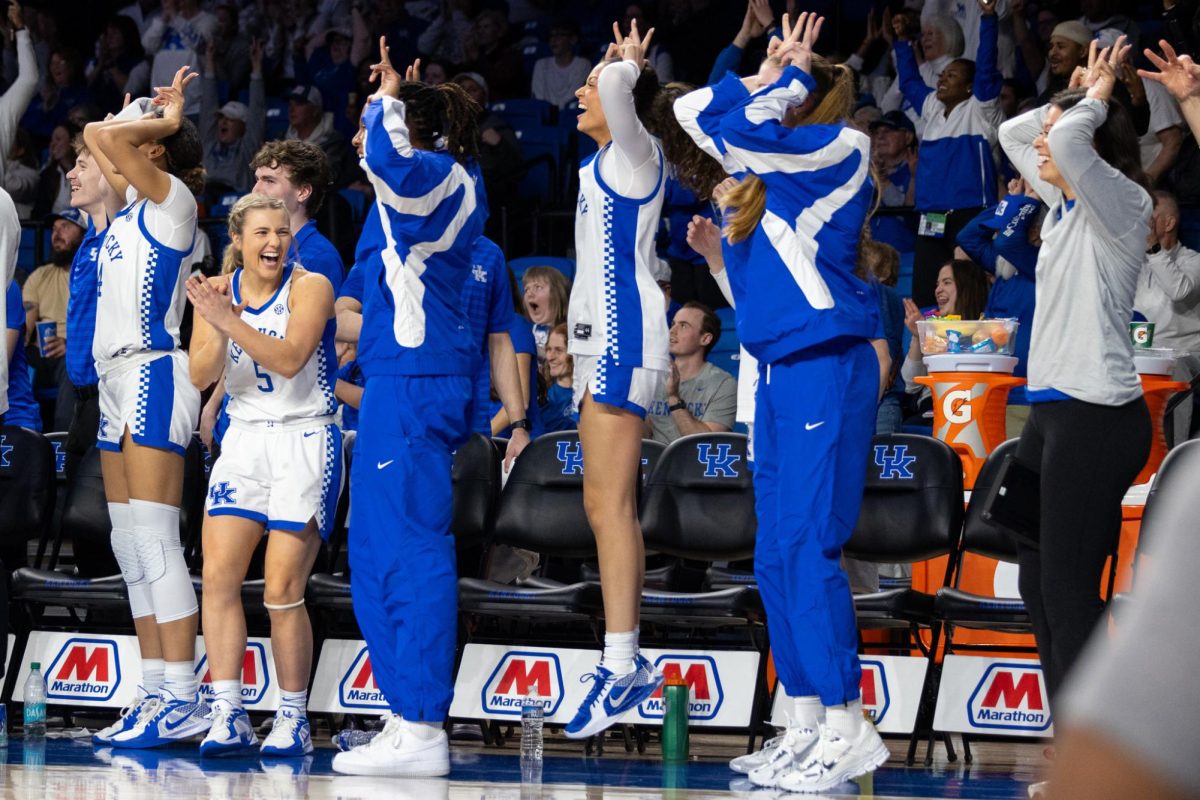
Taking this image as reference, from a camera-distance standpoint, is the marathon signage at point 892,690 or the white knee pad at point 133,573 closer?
the marathon signage at point 892,690

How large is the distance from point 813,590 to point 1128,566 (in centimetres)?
190

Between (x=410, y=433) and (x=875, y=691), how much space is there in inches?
71.3

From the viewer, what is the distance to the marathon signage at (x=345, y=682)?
5.78 m

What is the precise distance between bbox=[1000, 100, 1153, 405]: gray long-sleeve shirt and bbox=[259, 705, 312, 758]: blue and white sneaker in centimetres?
253

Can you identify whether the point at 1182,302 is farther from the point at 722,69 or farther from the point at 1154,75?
the point at 1154,75

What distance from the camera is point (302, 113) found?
12227mm

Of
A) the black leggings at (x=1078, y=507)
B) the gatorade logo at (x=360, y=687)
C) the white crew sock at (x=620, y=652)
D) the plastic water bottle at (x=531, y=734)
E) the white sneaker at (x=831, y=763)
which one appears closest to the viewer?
the black leggings at (x=1078, y=507)

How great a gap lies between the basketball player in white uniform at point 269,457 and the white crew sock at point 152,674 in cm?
31

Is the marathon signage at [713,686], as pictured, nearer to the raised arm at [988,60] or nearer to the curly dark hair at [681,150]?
the curly dark hair at [681,150]

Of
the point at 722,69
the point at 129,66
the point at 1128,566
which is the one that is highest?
the point at 129,66

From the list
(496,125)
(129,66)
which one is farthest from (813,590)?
(129,66)

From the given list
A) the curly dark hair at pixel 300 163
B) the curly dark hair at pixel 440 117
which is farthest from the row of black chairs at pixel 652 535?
the curly dark hair at pixel 440 117

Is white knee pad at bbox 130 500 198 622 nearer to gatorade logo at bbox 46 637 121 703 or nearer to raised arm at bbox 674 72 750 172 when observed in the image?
gatorade logo at bbox 46 637 121 703

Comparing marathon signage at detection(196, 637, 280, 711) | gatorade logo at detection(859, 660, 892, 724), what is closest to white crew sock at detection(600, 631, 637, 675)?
gatorade logo at detection(859, 660, 892, 724)
